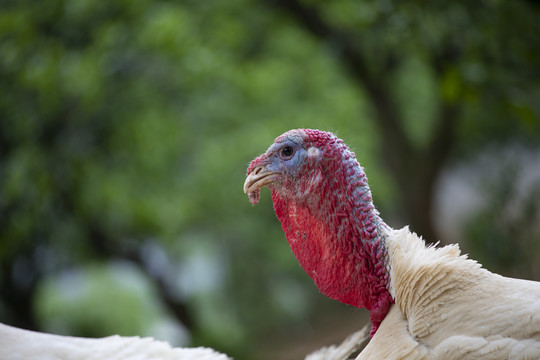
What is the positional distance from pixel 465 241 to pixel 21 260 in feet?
21.5

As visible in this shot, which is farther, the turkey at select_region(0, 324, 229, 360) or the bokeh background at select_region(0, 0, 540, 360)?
the bokeh background at select_region(0, 0, 540, 360)

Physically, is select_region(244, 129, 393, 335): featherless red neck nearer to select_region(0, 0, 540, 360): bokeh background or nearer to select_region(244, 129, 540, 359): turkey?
select_region(244, 129, 540, 359): turkey

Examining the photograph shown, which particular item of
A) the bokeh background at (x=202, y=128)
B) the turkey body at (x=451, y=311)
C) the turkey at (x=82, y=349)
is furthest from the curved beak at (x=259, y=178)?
the bokeh background at (x=202, y=128)

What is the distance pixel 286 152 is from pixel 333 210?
0.79ft

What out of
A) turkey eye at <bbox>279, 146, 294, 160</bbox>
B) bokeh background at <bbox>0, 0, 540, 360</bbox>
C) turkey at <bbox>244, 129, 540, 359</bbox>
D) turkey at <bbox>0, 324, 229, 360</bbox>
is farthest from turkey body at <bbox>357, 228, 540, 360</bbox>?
bokeh background at <bbox>0, 0, 540, 360</bbox>

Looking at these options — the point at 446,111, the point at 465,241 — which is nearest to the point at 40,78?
the point at 446,111

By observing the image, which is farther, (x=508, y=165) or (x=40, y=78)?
(x=508, y=165)

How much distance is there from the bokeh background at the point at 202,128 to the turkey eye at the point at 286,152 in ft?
4.60

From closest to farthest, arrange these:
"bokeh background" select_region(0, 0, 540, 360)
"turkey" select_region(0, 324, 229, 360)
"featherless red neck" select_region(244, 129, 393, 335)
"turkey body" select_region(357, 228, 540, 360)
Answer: "turkey body" select_region(357, 228, 540, 360), "featherless red neck" select_region(244, 129, 393, 335), "turkey" select_region(0, 324, 229, 360), "bokeh background" select_region(0, 0, 540, 360)

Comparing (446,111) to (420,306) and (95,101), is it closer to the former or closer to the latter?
(95,101)

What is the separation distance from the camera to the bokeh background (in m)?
5.56

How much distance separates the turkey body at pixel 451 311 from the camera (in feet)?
5.18

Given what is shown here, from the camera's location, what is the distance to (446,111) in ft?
26.3

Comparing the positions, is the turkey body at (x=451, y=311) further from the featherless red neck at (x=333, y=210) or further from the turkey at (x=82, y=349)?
the turkey at (x=82, y=349)
